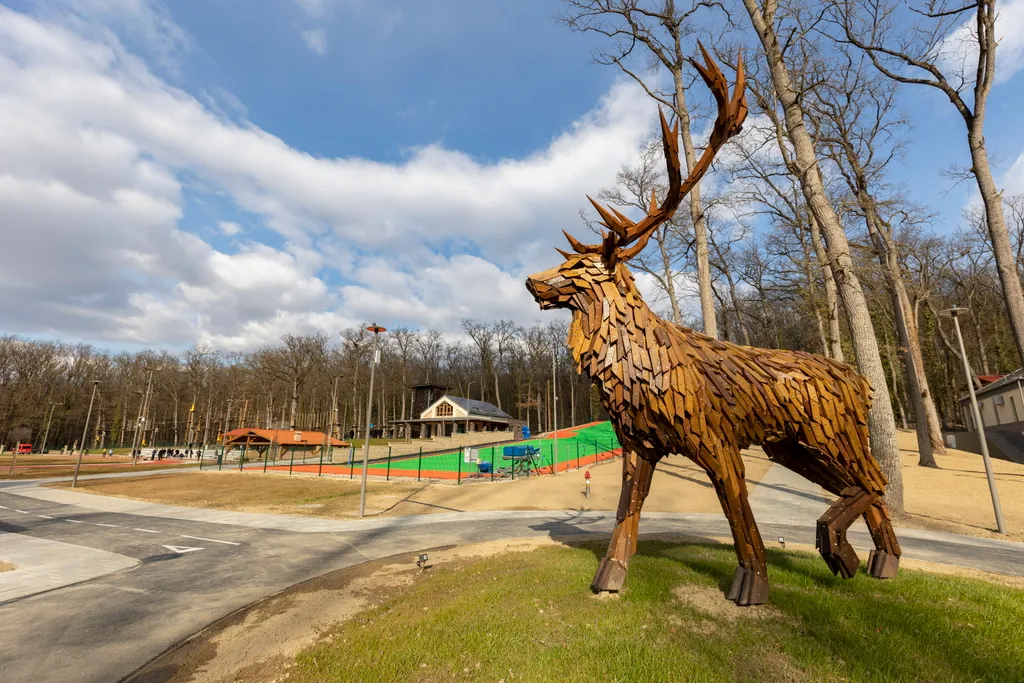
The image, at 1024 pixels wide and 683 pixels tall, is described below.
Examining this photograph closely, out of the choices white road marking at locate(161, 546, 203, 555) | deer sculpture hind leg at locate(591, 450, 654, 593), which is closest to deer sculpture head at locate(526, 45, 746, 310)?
deer sculpture hind leg at locate(591, 450, 654, 593)

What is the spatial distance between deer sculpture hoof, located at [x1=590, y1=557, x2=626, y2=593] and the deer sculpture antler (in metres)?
3.57

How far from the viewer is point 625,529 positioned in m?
5.46

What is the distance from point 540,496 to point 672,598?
11.2 metres

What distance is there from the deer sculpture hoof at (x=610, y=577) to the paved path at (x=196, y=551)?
492 centimetres

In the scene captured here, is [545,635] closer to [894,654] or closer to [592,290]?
[894,654]

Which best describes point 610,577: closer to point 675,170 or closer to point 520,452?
point 675,170

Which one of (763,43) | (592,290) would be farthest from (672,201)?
(763,43)

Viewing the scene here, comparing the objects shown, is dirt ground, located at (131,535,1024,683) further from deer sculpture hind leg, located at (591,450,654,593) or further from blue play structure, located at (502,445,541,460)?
blue play structure, located at (502,445,541,460)

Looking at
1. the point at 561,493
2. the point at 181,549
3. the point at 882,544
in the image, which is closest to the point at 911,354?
the point at 561,493

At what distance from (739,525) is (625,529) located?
1347 mm

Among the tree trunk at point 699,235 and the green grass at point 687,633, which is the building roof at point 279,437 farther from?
the green grass at point 687,633

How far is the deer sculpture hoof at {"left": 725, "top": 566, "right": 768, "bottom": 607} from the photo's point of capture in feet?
14.9

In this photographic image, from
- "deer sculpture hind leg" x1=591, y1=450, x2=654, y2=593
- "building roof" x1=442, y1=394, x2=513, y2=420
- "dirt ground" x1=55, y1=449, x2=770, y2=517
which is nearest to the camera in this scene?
"deer sculpture hind leg" x1=591, y1=450, x2=654, y2=593

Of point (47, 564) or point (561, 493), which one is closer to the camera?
point (47, 564)
